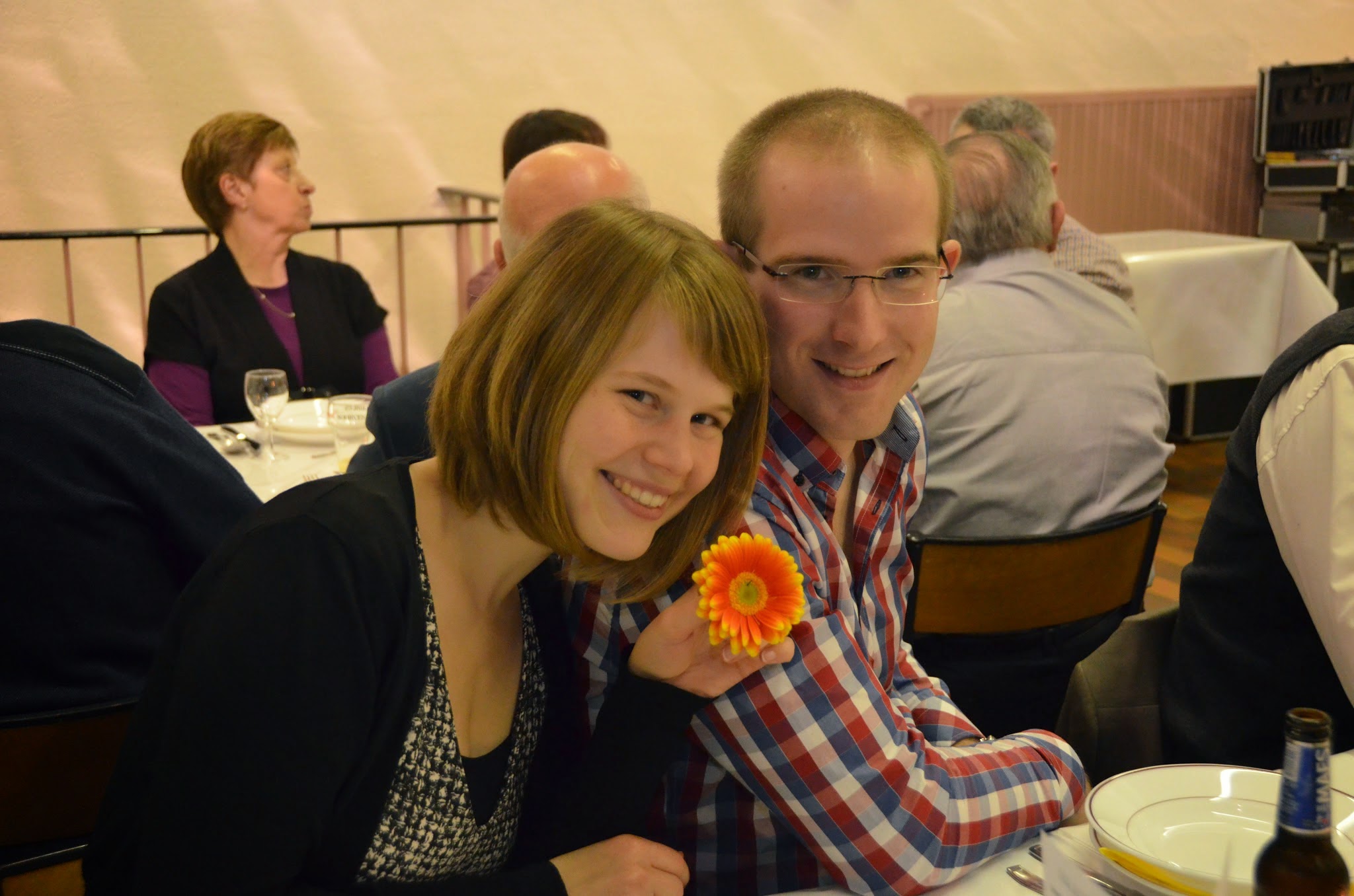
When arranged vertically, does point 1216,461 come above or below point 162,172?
below

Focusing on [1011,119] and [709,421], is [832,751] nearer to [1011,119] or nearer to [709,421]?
[709,421]

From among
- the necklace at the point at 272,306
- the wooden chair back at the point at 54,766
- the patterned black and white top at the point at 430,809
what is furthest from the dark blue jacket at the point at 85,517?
the necklace at the point at 272,306

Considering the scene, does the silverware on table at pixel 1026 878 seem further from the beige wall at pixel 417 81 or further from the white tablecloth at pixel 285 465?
the beige wall at pixel 417 81

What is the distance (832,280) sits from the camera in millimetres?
1267

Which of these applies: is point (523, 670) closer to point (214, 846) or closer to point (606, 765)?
point (606, 765)

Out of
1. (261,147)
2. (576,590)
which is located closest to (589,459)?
(576,590)

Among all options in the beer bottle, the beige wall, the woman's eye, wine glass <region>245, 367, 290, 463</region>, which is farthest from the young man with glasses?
the beige wall

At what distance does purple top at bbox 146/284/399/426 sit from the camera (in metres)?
3.34

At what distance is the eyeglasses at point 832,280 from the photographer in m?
1.26

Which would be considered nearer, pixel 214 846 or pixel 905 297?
pixel 214 846

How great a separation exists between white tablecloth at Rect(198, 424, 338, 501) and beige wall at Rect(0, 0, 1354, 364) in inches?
122

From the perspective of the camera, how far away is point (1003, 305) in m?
2.28

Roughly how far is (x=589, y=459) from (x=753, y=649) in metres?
0.23

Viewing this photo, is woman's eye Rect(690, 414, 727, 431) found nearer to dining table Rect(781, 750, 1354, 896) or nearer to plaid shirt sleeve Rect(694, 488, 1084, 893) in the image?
plaid shirt sleeve Rect(694, 488, 1084, 893)
